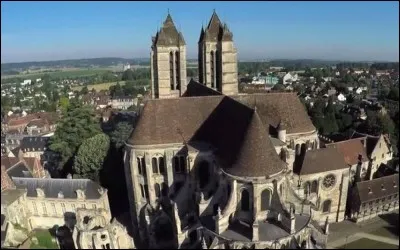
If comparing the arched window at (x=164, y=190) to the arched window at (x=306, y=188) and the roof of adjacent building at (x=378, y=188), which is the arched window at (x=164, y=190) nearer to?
the arched window at (x=306, y=188)

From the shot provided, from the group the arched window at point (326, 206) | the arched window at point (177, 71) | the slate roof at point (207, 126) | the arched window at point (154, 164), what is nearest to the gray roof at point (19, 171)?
the slate roof at point (207, 126)

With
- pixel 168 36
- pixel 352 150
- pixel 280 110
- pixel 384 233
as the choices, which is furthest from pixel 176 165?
pixel 352 150

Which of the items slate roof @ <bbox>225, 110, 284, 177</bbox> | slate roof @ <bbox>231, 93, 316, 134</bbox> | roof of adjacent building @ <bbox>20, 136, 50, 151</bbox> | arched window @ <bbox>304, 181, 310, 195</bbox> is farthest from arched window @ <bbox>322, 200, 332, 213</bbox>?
roof of adjacent building @ <bbox>20, 136, 50, 151</bbox>

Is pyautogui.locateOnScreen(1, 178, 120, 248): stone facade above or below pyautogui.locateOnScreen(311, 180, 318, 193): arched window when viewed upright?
below

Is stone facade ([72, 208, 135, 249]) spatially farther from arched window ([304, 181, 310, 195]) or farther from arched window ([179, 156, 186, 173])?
arched window ([304, 181, 310, 195])

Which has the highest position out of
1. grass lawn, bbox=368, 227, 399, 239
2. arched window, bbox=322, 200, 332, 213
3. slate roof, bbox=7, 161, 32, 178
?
slate roof, bbox=7, 161, 32, 178

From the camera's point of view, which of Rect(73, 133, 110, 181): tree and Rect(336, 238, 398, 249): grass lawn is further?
Rect(73, 133, 110, 181): tree

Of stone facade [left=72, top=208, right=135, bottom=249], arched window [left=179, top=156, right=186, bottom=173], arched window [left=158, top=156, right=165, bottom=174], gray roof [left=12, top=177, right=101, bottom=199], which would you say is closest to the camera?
stone facade [left=72, top=208, right=135, bottom=249]
